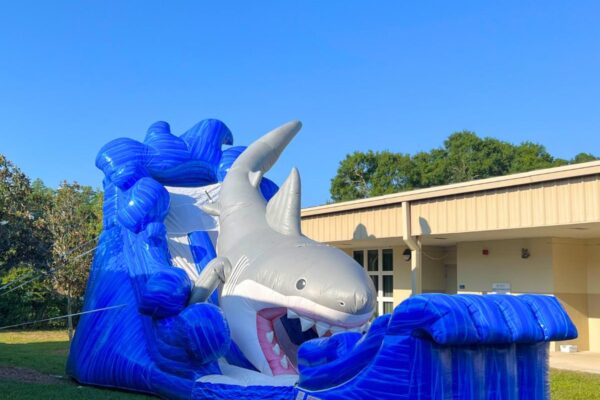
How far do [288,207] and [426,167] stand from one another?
3163 cm

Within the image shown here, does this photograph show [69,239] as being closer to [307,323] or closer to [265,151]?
[265,151]

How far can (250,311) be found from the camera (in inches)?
239

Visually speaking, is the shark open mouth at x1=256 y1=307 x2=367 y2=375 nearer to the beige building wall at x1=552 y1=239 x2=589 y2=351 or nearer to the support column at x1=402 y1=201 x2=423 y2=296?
the support column at x1=402 y1=201 x2=423 y2=296

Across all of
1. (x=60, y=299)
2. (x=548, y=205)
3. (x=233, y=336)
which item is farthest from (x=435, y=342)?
(x=60, y=299)

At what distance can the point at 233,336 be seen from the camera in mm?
6223

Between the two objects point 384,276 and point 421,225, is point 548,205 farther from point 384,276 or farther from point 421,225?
point 384,276

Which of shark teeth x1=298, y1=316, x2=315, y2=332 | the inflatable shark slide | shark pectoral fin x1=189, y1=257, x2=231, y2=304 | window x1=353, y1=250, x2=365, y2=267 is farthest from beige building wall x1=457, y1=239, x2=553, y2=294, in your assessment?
shark teeth x1=298, y1=316, x2=315, y2=332

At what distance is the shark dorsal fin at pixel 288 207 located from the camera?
6.58m

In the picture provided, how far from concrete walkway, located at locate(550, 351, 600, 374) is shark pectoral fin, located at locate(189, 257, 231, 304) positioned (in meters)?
6.40

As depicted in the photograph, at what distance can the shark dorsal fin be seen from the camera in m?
6.58

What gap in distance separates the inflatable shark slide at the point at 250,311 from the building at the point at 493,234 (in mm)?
4470

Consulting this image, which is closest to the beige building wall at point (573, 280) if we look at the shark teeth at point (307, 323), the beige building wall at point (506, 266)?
the beige building wall at point (506, 266)

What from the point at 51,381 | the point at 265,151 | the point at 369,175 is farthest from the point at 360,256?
the point at 369,175

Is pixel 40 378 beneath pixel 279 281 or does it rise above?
beneath
